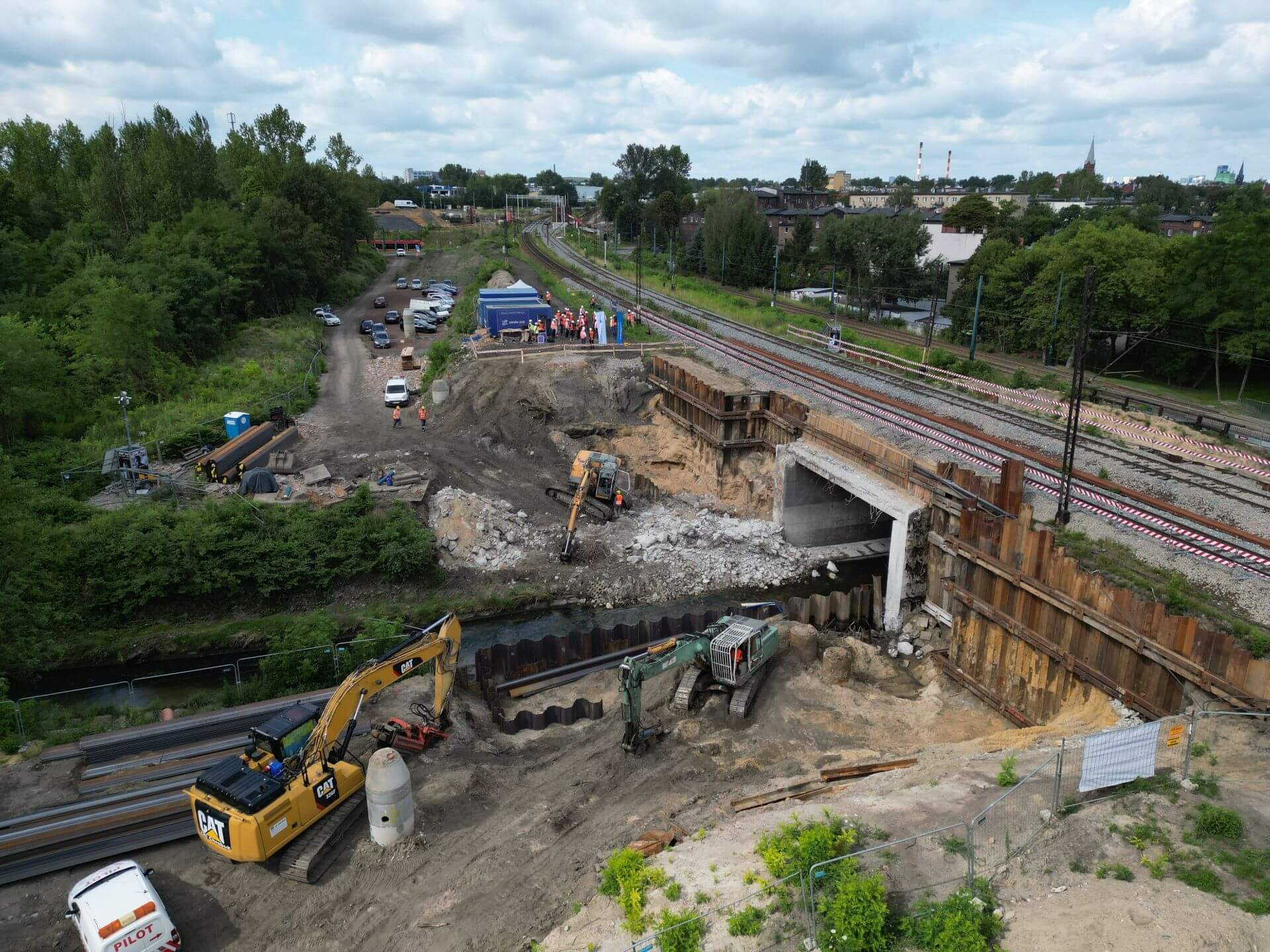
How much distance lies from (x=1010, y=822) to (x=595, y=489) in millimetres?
25714

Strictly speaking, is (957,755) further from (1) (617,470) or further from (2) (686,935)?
(1) (617,470)

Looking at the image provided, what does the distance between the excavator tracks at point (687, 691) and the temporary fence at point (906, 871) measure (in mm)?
8830

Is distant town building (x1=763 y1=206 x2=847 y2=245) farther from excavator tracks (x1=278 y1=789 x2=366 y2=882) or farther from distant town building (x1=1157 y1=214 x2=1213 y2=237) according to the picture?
excavator tracks (x1=278 y1=789 x2=366 y2=882)

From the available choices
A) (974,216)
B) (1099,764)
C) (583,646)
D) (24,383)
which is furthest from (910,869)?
(974,216)

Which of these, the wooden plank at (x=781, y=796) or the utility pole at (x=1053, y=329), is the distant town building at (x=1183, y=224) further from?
the wooden plank at (x=781, y=796)

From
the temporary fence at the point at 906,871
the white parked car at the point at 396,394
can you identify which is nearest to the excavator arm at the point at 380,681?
the temporary fence at the point at 906,871

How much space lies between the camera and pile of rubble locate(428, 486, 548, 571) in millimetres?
33375

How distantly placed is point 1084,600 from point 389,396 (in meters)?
39.3

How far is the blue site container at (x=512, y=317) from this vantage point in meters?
54.9

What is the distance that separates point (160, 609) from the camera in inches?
1163

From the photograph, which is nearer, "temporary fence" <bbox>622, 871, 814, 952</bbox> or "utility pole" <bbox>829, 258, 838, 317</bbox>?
"temporary fence" <bbox>622, 871, 814, 952</bbox>

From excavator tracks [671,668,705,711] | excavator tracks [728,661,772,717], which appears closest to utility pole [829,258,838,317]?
excavator tracks [728,661,772,717]

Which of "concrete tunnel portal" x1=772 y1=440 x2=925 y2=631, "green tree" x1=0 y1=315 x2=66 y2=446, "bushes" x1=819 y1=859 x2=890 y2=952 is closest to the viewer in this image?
"bushes" x1=819 y1=859 x2=890 y2=952

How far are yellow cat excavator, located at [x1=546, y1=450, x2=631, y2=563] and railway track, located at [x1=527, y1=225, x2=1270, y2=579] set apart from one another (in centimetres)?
1080
